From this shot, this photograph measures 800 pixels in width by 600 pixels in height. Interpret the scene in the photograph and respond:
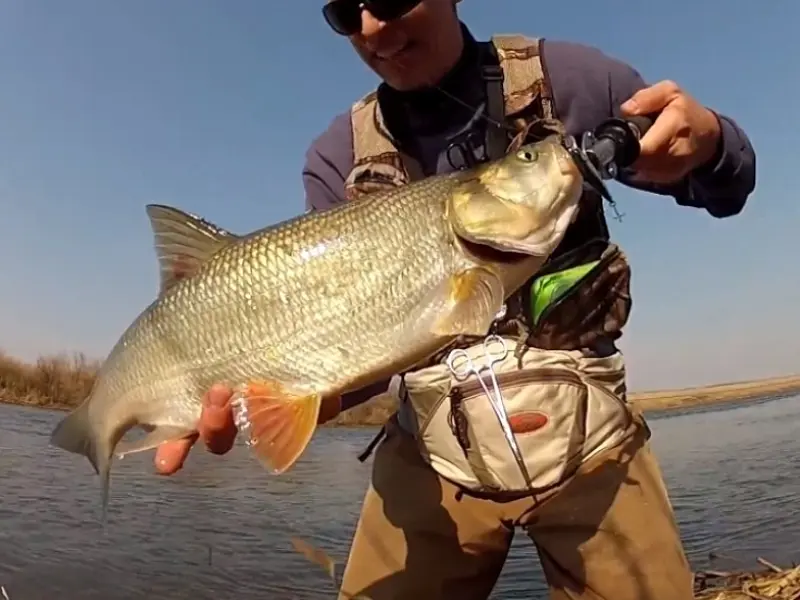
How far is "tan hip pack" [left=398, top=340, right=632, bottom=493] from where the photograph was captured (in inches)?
116

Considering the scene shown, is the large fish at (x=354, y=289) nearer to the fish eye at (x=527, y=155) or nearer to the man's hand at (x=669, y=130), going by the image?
the fish eye at (x=527, y=155)

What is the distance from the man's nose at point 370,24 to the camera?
321 centimetres

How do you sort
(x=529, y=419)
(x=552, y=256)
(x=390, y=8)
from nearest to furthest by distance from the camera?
(x=529, y=419) → (x=552, y=256) → (x=390, y=8)

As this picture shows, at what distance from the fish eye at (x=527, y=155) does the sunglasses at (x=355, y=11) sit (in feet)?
3.62

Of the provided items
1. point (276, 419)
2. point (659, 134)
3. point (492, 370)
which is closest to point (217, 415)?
point (276, 419)

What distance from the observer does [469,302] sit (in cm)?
225

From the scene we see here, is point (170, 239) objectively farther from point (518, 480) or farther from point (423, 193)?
point (518, 480)

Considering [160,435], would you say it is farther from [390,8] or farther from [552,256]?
[390,8]

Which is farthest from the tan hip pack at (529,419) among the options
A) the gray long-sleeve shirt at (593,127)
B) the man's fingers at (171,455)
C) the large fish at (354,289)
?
the man's fingers at (171,455)

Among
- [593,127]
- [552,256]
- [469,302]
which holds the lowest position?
[469,302]

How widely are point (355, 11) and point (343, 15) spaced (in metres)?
0.06

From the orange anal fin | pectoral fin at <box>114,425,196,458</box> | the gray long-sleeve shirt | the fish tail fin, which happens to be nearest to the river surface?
the fish tail fin

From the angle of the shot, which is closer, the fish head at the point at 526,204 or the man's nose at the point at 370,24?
the fish head at the point at 526,204

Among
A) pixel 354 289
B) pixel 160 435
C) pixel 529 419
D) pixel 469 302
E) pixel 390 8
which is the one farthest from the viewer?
pixel 390 8
